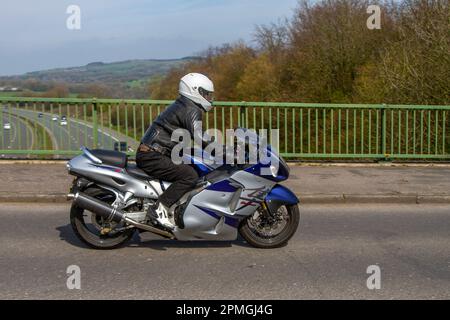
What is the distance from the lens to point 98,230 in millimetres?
6293

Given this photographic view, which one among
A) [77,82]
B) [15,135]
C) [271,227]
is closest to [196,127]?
[271,227]

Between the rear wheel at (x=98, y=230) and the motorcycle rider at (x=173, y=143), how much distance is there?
1.56ft

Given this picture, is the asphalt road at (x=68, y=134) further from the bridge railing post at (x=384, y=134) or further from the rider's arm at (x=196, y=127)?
the rider's arm at (x=196, y=127)

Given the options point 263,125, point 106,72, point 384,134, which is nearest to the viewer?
point 263,125

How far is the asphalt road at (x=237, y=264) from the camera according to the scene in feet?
16.3

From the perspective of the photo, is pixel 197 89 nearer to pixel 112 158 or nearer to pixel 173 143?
pixel 173 143

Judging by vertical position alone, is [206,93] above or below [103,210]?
above

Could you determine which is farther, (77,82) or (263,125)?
(77,82)

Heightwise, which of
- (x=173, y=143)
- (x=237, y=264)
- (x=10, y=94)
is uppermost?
(x=10, y=94)

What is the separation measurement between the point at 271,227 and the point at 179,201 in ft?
3.54

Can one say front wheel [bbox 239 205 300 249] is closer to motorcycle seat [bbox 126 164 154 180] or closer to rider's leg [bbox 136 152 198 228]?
rider's leg [bbox 136 152 198 228]

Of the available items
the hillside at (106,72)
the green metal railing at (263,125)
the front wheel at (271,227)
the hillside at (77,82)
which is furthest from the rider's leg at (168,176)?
the hillside at (106,72)

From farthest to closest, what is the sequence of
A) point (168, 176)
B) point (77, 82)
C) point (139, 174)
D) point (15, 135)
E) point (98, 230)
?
point (77, 82) < point (15, 135) < point (98, 230) < point (139, 174) < point (168, 176)

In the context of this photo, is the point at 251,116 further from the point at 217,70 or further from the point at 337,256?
the point at 217,70
